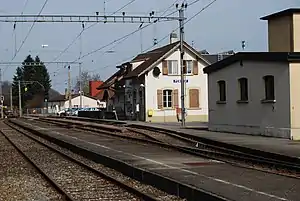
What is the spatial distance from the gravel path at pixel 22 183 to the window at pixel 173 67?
3743 cm

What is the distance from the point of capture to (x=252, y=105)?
28.1 m

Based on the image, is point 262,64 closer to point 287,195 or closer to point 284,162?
point 284,162

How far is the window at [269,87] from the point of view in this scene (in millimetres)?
26717

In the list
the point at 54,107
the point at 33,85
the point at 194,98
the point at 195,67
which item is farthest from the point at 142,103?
the point at 33,85

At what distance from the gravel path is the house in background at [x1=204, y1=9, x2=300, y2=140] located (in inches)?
443

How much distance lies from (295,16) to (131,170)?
52.4ft

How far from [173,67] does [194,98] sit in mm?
3797

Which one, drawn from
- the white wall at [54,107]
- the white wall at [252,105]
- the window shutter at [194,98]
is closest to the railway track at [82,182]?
the white wall at [252,105]

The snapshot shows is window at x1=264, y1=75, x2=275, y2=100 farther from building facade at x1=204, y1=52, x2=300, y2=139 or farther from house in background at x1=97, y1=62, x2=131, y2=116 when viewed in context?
house in background at x1=97, y1=62, x2=131, y2=116

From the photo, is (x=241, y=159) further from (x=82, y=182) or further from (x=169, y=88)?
(x=169, y=88)

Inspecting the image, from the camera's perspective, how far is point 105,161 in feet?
63.2

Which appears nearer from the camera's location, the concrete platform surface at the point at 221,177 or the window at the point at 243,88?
the concrete platform surface at the point at 221,177

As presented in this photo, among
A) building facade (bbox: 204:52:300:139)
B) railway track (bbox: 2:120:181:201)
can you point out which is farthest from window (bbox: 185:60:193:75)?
railway track (bbox: 2:120:181:201)

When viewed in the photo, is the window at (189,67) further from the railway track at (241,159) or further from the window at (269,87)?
the window at (269,87)
